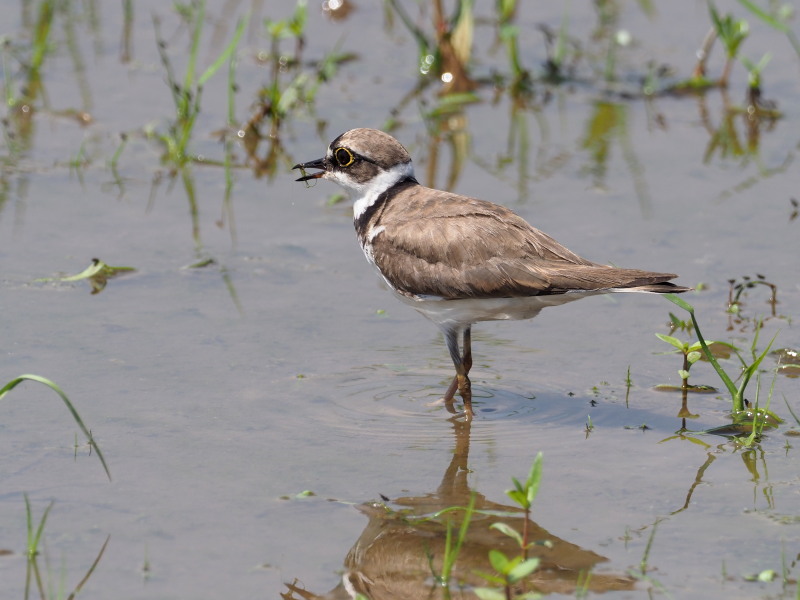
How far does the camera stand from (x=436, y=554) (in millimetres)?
5750

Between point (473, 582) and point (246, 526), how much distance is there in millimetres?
1076

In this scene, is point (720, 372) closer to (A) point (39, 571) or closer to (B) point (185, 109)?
(A) point (39, 571)

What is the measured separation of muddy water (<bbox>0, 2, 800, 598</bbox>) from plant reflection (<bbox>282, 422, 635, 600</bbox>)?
20 millimetres

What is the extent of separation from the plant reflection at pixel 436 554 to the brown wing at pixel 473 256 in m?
1.26

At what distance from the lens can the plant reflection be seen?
17.8 ft

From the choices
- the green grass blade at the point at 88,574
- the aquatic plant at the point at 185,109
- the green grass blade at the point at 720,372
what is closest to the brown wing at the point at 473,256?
the green grass blade at the point at 720,372

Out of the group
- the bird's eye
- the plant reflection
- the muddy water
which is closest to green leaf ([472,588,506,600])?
the plant reflection

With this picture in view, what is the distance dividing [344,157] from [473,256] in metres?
1.33

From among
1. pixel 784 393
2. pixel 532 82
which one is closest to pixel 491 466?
pixel 784 393

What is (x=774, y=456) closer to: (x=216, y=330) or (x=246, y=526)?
(x=246, y=526)

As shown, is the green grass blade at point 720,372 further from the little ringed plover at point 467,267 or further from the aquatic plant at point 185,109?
the aquatic plant at point 185,109

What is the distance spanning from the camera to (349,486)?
631cm

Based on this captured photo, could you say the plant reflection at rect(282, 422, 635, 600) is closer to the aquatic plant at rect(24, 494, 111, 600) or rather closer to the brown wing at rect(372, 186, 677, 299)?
the aquatic plant at rect(24, 494, 111, 600)

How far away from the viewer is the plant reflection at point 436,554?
5.43 m
